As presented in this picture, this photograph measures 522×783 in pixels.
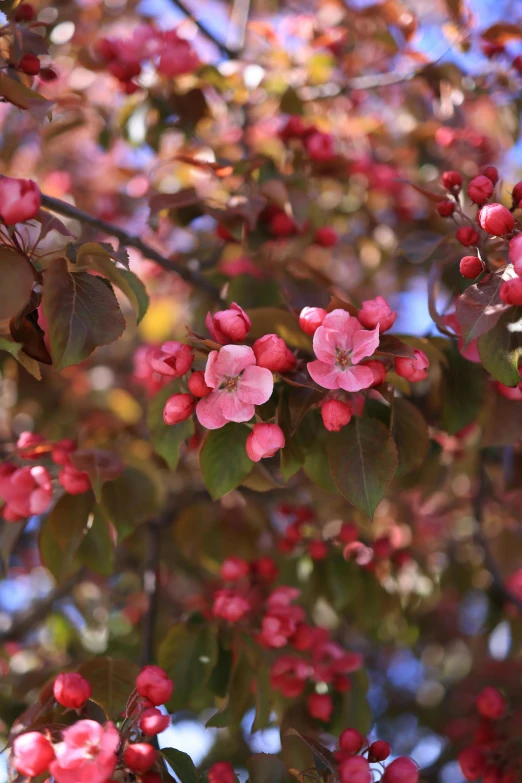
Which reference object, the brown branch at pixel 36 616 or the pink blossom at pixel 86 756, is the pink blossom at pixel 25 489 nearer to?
the pink blossom at pixel 86 756

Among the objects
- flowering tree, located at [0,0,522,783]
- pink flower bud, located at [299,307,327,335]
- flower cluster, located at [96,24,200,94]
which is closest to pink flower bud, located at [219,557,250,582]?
flowering tree, located at [0,0,522,783]

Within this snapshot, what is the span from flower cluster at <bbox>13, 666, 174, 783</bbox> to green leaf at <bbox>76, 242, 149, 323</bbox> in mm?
833

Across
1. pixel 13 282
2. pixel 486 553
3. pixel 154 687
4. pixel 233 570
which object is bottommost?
pixel 486 553

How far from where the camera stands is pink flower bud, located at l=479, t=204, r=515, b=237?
153 centimetres

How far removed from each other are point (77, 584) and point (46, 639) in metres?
0.57

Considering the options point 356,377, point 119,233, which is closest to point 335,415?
point 356,377

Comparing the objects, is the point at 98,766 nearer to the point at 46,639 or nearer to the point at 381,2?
the point at 46,639

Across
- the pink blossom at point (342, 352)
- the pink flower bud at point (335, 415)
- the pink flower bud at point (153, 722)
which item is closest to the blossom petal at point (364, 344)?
the pink blossom at point (342, 352)

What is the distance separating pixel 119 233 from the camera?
7.02 feet

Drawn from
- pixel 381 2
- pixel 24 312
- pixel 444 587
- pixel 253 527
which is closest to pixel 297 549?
pixel 253 527

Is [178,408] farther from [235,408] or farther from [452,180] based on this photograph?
[452,180]

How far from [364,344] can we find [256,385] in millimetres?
245

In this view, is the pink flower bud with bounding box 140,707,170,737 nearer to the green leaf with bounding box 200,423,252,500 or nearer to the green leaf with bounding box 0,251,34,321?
the green leaf with bounding box 200,423,252,500

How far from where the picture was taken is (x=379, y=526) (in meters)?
3.67
